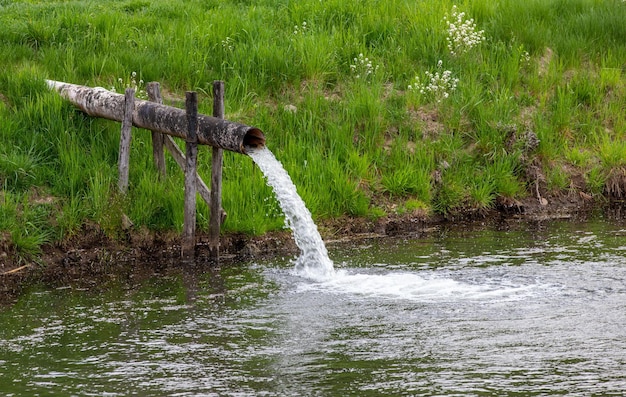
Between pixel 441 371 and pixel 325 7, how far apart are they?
10.2m

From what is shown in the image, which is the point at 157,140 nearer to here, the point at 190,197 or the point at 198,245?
the point at 190,197

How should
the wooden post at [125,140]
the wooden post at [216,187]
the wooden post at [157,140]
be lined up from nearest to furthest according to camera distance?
the wooden post at [216,187], the wooden post at [125,140], the wooden post at [157,140]

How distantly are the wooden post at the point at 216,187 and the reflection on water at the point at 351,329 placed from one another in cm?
50

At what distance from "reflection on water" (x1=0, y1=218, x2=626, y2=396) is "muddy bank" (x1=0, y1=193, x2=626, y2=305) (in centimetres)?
45

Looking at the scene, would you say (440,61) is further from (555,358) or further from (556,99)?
(555,358)

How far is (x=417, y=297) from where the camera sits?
1034 cm

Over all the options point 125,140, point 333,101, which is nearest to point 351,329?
point 125,140

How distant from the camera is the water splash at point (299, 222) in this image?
1158cm

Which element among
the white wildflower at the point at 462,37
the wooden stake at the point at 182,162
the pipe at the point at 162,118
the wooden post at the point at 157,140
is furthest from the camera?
the white wildflower at the point at 462,37

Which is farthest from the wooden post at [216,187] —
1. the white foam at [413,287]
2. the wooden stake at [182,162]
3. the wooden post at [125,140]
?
the white foam at [413,287]

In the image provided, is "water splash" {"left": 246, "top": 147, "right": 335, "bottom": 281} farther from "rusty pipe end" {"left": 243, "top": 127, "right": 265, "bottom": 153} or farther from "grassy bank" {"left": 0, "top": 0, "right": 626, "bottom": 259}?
"grassy bank" {"left": 0, "top": 0, "right": 626, "bottom": 259}

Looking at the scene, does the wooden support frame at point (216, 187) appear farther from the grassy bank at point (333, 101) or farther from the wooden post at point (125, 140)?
the wooden post at point (125, 140)

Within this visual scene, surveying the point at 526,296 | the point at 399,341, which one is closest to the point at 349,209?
the point at 526,296

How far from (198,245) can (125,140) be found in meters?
1.54
